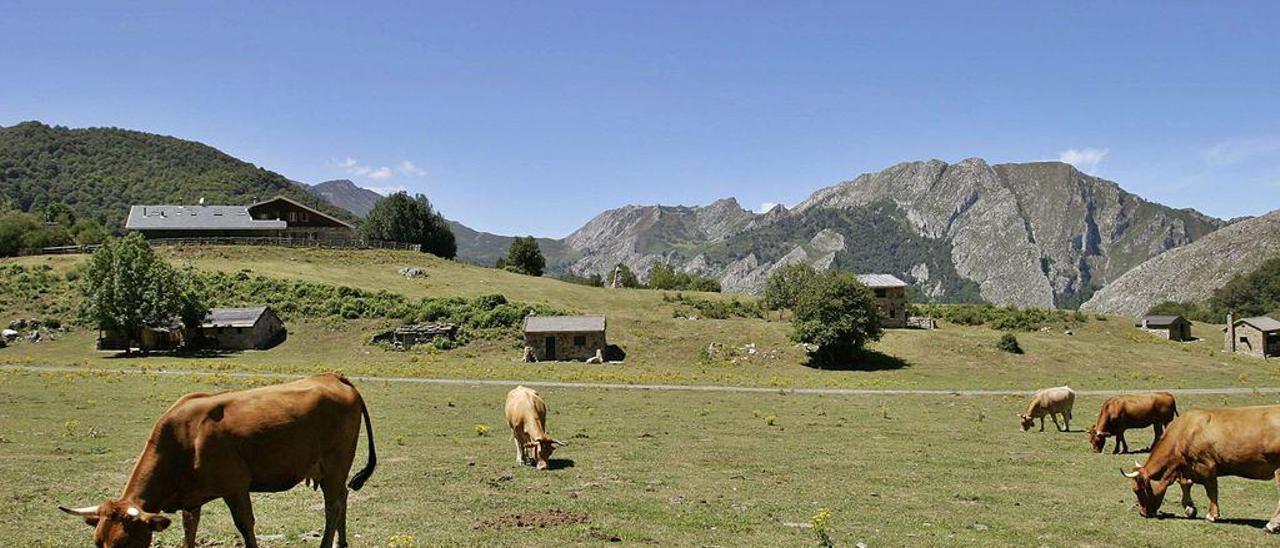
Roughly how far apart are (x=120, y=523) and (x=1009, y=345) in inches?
3109

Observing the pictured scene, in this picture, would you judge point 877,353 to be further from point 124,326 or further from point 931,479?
point 124,326

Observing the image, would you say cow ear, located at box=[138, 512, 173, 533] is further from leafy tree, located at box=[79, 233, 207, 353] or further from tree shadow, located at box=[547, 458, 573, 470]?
leafy tree, located at box=[79, 233, 207, 353]

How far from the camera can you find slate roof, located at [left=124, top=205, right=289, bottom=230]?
11931 centimetres

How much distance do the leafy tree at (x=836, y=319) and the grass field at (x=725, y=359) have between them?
1934 millimetres

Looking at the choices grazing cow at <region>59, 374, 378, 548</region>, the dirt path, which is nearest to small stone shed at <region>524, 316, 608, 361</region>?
the dirt path

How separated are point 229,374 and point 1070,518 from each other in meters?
49.9

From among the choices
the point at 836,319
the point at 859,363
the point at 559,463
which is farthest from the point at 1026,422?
the point at 859,363

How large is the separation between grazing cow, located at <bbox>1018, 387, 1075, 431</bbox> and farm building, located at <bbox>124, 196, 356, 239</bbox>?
119m

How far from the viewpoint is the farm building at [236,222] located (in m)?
120

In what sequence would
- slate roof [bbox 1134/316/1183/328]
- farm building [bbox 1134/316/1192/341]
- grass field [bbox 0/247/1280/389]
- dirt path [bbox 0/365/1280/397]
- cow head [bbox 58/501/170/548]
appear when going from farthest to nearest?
slate roof [bbox 1134/316/1183/328], farm building [bbox 1134/316/1192/341], grass field [bbox 0/247/1280/389], dirt path [bbox 0/365/1280/397], cow head [bbox 58/501/170/548]

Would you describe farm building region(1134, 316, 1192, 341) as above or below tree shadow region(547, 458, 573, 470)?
above

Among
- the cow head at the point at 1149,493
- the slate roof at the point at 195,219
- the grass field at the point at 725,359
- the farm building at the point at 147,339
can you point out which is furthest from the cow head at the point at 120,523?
the slate roof at the point at 195,219

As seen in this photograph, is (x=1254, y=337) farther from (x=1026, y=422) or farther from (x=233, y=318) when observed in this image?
(x=233, y=318)

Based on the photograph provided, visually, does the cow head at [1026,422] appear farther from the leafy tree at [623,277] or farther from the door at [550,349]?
the leafy tree at [623,277]
